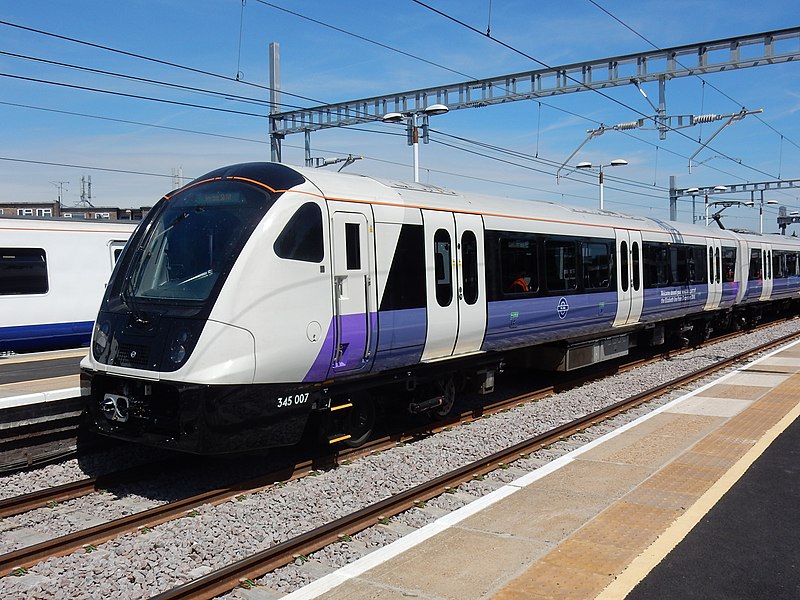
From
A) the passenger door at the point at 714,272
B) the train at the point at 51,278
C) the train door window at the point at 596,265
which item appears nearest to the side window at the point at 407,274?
the train door window at the point at 596,265

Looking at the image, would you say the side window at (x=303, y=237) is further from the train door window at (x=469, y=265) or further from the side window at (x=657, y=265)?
the side window at (x=657, y=265)

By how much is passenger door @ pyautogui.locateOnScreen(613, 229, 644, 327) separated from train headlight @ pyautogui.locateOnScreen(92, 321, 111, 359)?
10014mm

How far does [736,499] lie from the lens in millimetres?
6684

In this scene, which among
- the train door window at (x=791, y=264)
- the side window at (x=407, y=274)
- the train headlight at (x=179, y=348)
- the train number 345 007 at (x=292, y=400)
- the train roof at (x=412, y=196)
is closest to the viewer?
the train headlight at (x=179, y=348)

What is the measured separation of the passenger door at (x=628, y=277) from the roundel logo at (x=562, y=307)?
246 centimetres

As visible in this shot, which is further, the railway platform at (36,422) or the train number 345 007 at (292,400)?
the railway platform at (36,422)

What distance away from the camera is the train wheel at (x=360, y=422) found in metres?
8.73

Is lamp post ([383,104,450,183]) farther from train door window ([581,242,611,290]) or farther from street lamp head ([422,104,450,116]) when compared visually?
train door window ([581,242,611,290])

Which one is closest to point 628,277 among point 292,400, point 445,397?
point 445,397

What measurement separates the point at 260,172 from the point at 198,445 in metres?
2.85

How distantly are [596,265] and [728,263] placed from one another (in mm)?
9943

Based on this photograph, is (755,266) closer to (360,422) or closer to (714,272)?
(714,272)

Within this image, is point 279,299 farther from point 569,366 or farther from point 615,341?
point 615,341

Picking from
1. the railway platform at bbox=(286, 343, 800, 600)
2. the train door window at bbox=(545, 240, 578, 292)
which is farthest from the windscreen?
the train door window at bbox=(545, 240, 578, 292)
